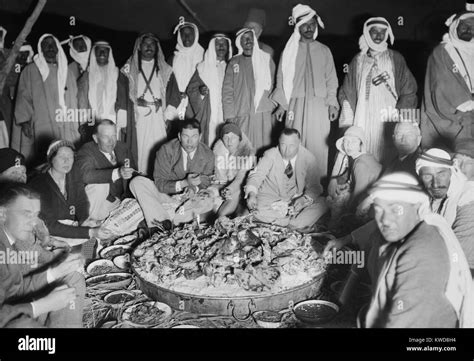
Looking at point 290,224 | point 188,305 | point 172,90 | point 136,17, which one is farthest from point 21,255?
point 136,17

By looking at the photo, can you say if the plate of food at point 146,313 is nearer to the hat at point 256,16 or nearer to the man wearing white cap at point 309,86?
the man wearing white cap at point 309,86

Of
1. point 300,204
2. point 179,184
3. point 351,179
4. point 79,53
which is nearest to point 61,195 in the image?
point 179,184

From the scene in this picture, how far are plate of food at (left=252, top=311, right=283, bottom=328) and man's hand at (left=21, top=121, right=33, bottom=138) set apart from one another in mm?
3240

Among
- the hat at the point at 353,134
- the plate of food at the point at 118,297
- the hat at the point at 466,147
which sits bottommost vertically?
the plate of food at the point at 118,297

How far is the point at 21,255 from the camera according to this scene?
8.82 feet

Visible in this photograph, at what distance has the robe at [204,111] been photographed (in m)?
4.89

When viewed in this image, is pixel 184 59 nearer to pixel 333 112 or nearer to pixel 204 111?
pixel 204 111

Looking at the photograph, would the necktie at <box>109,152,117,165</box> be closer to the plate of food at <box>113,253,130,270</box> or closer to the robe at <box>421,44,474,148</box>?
the plate of food at <box>113,253,130,270</box>

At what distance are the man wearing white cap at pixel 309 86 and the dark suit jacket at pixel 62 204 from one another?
2.19m

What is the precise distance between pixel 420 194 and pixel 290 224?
1747 mm

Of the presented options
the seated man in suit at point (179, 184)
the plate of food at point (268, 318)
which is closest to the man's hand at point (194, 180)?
the seated man in suit at point (179, 184)
